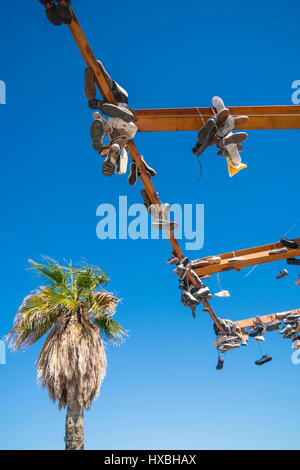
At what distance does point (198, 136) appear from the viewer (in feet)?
12.8

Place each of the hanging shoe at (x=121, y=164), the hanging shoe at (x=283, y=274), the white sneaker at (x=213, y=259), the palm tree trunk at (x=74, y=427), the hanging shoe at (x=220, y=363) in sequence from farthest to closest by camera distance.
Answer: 1. the hanging shoe at (x=220, y=363)
2. the hanging shoe at (x=283, y=274)
3. the white sneaker at (x=213, y=259)
4. the palm tree trunk at (x=74, y=427)
5. the hanging shoe at (x=121, y=164)

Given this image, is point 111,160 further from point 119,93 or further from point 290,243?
point 290,243

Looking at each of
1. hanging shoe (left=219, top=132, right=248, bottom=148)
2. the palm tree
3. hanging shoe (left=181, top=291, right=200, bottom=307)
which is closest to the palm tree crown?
the palm tree

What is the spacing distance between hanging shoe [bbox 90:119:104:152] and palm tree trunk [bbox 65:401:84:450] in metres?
4.15

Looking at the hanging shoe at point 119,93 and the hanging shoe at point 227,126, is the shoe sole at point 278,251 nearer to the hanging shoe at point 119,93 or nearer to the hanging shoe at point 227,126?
the hanging shoe at point 227,126

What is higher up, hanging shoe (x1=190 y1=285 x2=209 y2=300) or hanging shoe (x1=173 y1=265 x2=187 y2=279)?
hanging shoe (x1=173 y1=265 x2=187 y2=279)

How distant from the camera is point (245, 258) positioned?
6777 millimetres

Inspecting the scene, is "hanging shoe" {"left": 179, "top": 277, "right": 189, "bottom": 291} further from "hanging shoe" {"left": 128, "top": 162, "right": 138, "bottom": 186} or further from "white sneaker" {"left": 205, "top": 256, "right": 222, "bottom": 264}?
"hanging shoe" {"left": 128, "top": 162, "right": 138, "bottom": 186}

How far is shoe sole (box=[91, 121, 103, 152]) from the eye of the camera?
3567 mm

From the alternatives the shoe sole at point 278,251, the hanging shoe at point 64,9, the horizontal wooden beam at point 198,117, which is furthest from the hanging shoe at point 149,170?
the shoe sole at point 278,251

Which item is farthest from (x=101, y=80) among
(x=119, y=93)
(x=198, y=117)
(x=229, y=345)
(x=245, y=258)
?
(x=229, y=345)

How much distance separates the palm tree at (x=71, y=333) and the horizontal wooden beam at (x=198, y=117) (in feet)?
12.1

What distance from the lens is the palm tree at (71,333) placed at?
5.93 meters
